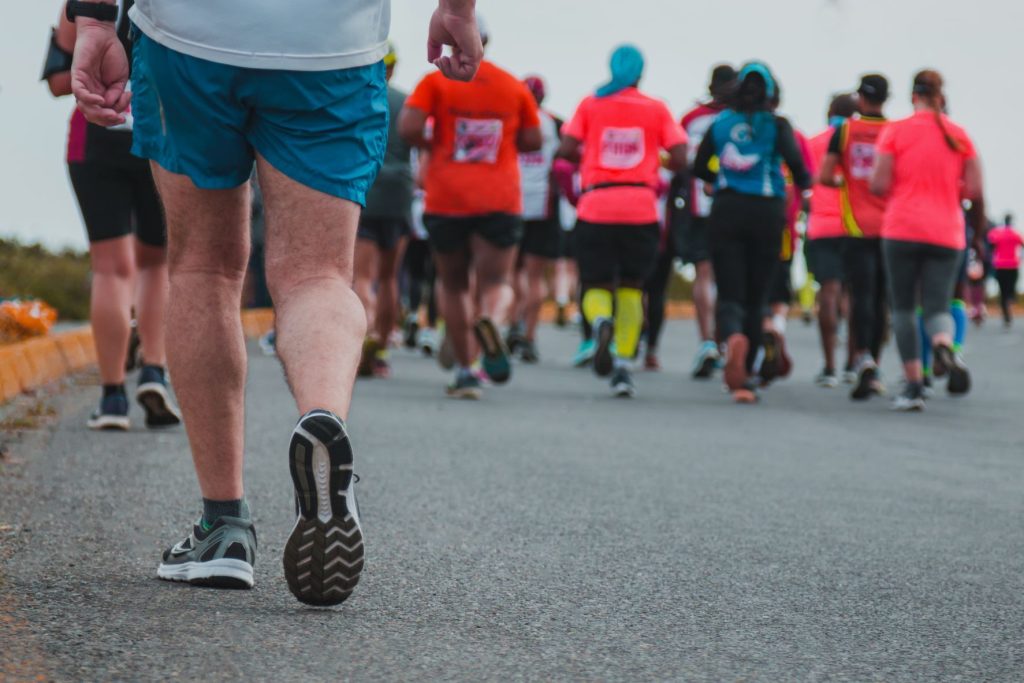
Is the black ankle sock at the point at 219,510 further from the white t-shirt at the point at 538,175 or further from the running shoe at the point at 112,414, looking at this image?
the white t-shirt at the point at 538,175

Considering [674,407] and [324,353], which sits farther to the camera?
[674,407]

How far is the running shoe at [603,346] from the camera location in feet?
34.5

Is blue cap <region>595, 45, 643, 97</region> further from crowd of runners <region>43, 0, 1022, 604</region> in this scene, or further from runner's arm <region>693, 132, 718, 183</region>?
runner's arm <region>693, 132, 718, 183</region>

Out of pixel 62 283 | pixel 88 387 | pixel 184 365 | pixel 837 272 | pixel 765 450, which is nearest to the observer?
pixel 184 365

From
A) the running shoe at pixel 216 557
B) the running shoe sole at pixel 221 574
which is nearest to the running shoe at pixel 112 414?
the running shoe at pixel 216 557

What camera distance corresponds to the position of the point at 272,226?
11.3 ft

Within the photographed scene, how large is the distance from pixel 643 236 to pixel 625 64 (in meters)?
1.09

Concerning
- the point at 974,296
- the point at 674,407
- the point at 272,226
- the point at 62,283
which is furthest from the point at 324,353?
the point at 974,296

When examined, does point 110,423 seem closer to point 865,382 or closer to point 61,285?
point 865,382

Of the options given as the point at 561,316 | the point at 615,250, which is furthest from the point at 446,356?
the point at 561,316

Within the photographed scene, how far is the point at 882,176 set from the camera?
10258mm

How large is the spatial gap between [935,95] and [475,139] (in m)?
2.87

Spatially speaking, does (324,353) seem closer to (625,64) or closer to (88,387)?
(88,387)

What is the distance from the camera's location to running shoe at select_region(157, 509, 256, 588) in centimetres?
355
